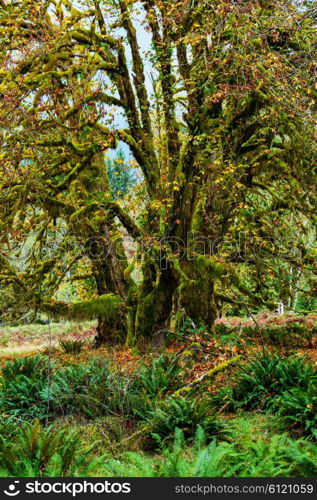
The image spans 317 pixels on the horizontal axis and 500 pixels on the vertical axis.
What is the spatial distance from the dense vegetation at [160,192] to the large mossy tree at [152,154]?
56mm

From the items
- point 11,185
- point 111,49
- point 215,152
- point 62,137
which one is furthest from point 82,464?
point 111,49

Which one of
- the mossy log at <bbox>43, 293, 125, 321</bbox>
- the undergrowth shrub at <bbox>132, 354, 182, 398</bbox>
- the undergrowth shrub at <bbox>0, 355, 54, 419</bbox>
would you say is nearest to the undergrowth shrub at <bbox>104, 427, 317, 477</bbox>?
the undergrowth shrub at <bbox>132, 354, 182, 398</bbox>

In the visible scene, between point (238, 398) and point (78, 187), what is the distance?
23.6 feet

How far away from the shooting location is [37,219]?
12805mm

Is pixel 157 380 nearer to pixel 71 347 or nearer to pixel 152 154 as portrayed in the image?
pixel 152 154

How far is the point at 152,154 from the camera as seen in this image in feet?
42.5

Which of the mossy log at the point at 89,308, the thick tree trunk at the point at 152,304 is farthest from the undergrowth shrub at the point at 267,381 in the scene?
the mossy log at the point at 89,308

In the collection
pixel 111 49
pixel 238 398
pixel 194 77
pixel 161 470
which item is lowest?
pixel 238 398

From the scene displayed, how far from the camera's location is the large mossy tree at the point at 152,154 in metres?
10.4

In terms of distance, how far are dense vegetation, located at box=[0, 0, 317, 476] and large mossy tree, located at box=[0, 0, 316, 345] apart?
0.18 feet

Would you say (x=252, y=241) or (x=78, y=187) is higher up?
(x=78, y=187)

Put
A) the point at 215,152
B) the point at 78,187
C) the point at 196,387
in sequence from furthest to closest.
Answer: the point at 78,187 < the point at 215,152 < the point at 196,387

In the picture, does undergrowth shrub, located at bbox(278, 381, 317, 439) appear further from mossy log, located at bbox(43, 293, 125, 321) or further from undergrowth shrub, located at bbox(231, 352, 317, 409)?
mossy log, located at bbox(43, 293, 125, 321)
